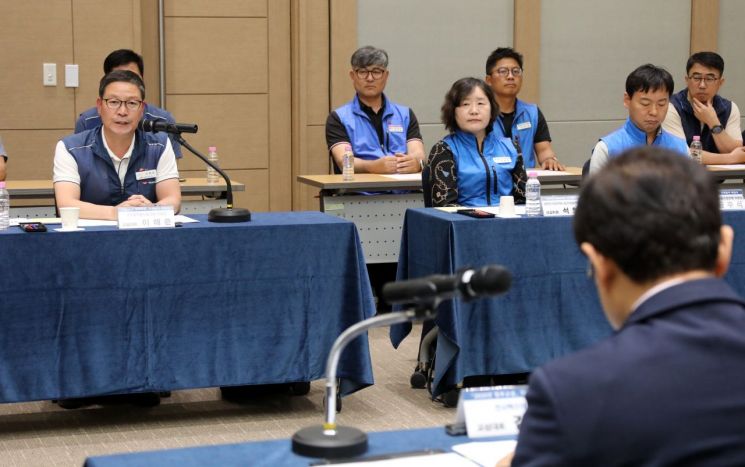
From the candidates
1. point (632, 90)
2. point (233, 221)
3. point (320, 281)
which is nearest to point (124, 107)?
point (233, 221)

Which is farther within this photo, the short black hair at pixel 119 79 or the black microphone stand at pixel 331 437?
the short black hair at pixel 119 79

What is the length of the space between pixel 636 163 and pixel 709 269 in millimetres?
146

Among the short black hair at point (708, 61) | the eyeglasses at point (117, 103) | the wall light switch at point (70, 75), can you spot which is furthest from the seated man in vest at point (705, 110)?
the wall light switch at point (70, 75)

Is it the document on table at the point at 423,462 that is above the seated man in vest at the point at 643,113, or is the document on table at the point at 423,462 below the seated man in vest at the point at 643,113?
below

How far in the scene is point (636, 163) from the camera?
1208mm

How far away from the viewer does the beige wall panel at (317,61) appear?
7098 mm

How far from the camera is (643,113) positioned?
4.71 meters

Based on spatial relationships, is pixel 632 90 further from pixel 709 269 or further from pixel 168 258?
pixel 709 269

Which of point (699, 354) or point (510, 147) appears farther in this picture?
point (510, 147)

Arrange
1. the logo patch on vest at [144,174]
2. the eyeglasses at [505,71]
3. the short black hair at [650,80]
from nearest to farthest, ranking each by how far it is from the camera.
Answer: the logo patch on vest at [144,174], the short black hair at [650,80], the eyeglasses at [505,71]

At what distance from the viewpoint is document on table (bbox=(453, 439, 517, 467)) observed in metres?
1.57

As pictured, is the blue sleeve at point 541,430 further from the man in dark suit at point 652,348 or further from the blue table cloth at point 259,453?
the blue table cloth at point 259,453

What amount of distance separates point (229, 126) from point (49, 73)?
119 centimetres

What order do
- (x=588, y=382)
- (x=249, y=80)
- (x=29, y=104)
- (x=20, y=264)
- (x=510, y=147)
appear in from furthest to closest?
(x=249, y=80) → (x=29, y=104) → (x=510, y=147) → (x=20, y=264) → (x=588, y=382)
